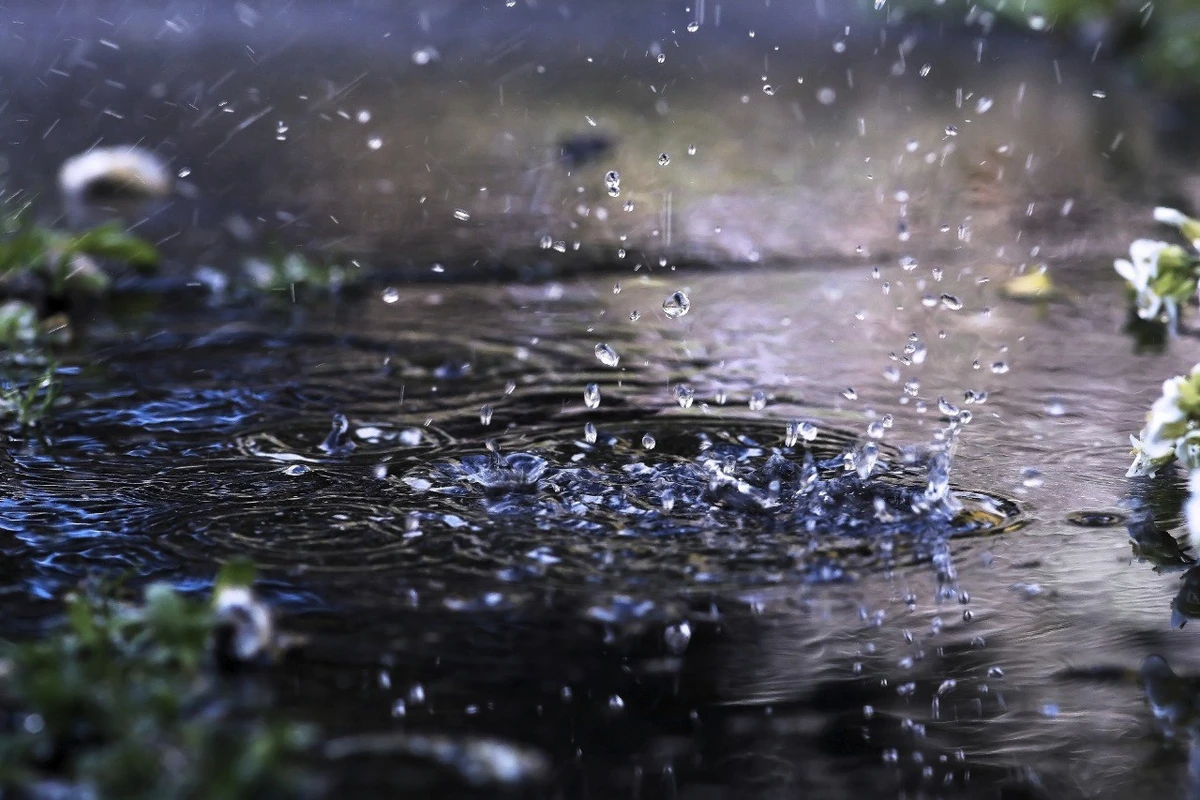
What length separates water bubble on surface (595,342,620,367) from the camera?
10.5 feet

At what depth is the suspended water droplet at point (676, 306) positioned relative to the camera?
12.1 ft

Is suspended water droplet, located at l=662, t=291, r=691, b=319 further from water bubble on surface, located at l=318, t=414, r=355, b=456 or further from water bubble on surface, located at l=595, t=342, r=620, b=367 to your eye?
water bubble on surface, located at l=318, t=414, r=355, b=456

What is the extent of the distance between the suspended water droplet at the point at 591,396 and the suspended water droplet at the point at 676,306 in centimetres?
73

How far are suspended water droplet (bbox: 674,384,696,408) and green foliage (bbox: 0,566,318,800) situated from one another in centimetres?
136

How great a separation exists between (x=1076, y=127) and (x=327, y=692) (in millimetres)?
6105

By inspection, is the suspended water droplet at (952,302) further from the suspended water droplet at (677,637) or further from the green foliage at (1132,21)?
the green foliage at (1132,21)

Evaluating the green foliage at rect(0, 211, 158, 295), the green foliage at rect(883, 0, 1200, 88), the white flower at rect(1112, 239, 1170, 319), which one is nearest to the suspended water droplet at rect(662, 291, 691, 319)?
the white flower at rect(1112, 239, 1170, 319)

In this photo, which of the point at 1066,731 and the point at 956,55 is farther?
the point at 956,55

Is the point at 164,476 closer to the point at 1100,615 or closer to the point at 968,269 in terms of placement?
the point at 1100,615

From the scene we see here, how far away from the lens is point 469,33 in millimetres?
10336

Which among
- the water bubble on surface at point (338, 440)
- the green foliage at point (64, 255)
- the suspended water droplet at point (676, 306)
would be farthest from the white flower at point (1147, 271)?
the green foliage at point (64, 255)

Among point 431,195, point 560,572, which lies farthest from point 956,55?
point 560,572

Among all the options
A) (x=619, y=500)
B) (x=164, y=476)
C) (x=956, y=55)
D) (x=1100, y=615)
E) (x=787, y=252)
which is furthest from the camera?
(x=956, y=55)

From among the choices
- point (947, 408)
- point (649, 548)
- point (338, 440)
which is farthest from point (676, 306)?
point (649, 548)
